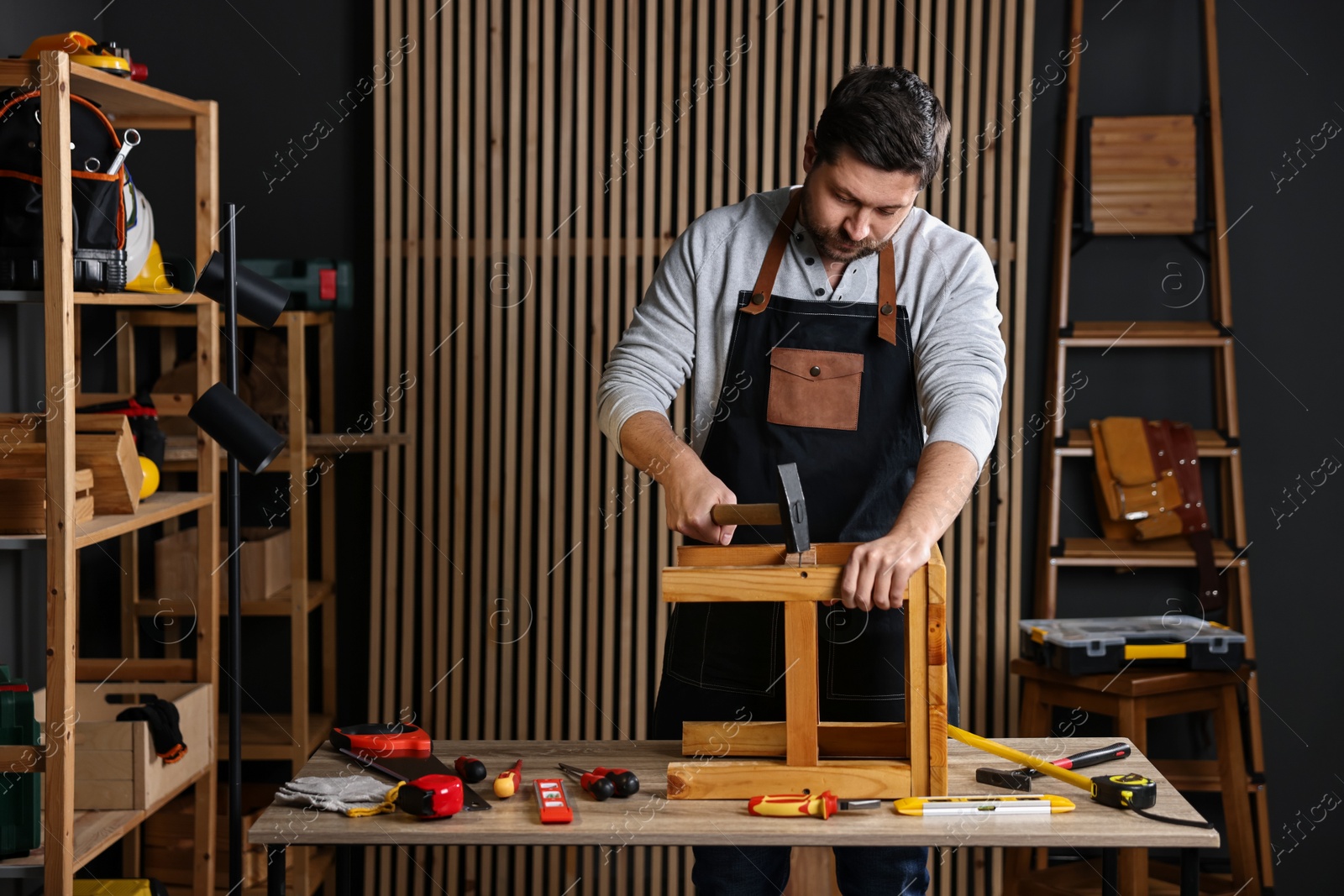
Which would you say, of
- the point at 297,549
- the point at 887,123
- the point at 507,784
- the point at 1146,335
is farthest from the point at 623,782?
the point at 1146,335

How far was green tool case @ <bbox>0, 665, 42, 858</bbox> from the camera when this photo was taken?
8.11 ft

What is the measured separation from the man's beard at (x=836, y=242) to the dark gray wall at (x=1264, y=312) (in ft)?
6.48

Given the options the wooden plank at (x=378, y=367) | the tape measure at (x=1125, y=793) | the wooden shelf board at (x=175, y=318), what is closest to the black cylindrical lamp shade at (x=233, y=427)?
the wooden shelf board at (x=175, y=318)

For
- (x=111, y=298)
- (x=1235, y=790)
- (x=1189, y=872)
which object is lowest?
(x=1235, y=790)

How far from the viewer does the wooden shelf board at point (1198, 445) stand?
386 cm

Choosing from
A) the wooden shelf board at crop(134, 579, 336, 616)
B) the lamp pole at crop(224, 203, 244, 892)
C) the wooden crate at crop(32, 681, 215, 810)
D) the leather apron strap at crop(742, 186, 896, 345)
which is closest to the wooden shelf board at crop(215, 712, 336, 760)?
the wooden shelf board at crop(134, 579, 336, 616)

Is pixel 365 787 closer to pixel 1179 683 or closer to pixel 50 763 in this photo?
pixel 50 763

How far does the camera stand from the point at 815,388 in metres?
2.37

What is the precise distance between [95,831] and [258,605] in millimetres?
1063

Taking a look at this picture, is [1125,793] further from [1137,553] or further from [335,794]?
[1137,553]

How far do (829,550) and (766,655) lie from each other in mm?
457

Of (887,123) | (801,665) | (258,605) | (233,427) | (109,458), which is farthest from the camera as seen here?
(258,605)

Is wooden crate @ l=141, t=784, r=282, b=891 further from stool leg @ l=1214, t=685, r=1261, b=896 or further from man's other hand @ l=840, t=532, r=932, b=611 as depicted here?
stool leg @ l=1214, t=685, r=1261, b=896

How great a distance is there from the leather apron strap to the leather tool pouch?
0.09 meters
